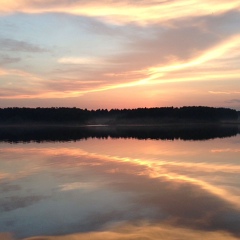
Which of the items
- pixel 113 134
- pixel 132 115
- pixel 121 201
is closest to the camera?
pixel 121 201

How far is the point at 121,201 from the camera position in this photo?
41.1 feet

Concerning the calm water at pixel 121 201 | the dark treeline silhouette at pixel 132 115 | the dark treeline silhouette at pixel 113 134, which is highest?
the dark treeline silhouette at pixel 132 115

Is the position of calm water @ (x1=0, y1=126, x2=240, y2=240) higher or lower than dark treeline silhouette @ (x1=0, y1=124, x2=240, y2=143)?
lower

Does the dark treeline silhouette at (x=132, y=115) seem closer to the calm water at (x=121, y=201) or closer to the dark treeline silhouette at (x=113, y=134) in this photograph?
the dark treeline silhouette at (x=113, y=134)

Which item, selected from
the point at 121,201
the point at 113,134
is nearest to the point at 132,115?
the point at 113,134

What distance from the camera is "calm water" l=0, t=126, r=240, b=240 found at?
368 inches

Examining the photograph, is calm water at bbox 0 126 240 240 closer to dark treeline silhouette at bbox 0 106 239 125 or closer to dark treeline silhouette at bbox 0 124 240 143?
dark treeline silhouette at bbox 0 124 240 143

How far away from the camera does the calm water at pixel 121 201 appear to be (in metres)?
9.34

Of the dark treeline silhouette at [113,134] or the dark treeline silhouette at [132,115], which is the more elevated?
the dark treeline silhouette at [132,115]

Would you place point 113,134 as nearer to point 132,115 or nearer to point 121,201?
point 121,201

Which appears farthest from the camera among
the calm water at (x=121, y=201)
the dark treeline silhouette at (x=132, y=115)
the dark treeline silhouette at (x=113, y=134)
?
the dark treeline silhouette at (x=132, y=115)

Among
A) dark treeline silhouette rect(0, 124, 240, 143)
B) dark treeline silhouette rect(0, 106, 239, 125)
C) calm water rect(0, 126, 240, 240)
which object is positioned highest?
dark treeline silhouette rect(0, 106, 239, 125)

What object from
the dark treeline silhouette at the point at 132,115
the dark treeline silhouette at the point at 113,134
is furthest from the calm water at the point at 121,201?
the dark treeline silhouette at the point at 132,115

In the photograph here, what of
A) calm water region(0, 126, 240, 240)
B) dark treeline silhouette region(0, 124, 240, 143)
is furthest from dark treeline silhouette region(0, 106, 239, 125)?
calm water region(0, 126, 240, 240)
